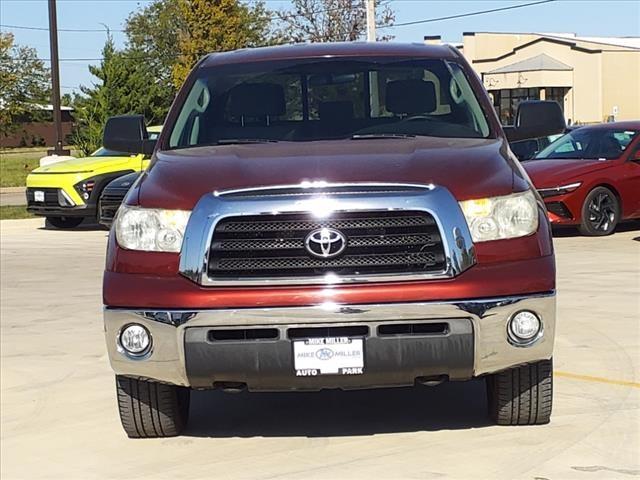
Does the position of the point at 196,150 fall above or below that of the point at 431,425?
above

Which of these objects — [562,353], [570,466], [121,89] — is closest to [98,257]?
[562,353]

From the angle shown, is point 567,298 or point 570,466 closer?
point 570,466

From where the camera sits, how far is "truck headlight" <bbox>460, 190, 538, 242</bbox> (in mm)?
5047

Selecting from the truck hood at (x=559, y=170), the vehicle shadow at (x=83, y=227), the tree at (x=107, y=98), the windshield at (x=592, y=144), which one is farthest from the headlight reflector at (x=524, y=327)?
the tree at (x=107, y=98)

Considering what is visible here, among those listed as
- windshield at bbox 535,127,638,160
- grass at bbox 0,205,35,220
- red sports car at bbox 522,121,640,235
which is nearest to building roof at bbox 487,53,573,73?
grass at bbox 0,205,35,220

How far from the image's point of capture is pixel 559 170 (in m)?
14.8

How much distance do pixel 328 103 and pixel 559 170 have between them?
9.01m

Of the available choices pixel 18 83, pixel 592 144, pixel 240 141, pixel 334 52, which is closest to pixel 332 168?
pixel 240 141

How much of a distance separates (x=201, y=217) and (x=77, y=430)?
1.67m

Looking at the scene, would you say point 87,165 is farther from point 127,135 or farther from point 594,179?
point 127,135

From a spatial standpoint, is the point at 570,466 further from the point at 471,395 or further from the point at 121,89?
the point at 121,89

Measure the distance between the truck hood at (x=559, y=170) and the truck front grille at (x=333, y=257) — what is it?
9.72 metres

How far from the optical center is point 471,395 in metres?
6.39

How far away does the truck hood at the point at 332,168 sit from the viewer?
509 cm
